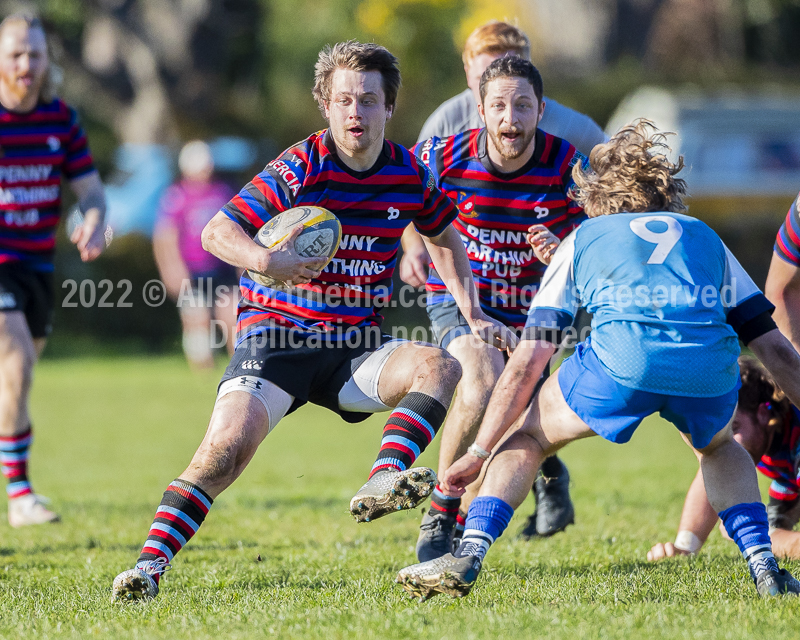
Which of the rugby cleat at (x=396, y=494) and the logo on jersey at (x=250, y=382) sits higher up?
the logo on jersey at (x=250, y=382)

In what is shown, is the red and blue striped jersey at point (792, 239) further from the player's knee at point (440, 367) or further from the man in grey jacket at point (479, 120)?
the player's knee at point (440, 367)

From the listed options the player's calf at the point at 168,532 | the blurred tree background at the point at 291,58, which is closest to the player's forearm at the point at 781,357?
the player's calf at the point at 168,532

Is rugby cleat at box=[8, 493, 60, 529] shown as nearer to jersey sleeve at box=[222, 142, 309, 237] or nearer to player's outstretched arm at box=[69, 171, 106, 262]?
player's outstretched arm at box=[69, 171, 106, 262]

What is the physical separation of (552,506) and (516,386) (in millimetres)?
2167

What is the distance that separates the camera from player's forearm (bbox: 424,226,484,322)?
4.79 meters

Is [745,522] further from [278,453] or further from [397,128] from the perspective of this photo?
[397,128]

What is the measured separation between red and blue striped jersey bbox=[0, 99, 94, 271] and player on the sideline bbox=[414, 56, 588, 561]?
2505mm

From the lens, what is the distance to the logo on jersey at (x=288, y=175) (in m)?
4.32

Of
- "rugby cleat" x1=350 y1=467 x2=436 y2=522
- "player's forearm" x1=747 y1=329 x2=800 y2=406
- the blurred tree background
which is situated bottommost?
"rugby cleat" x1=350 y1=467 x2=436 y2=522

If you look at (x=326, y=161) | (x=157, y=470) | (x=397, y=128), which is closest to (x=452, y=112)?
(x=326, y=161)

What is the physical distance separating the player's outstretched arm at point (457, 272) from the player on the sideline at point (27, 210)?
7.79ft

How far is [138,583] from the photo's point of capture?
3.86 meters

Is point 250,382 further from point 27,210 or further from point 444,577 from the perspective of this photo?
point 27,210

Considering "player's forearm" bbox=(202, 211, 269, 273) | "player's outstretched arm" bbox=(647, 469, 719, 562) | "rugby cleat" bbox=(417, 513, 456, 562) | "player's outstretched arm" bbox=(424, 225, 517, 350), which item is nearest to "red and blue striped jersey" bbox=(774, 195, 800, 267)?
"player's outstretched arm" bbox=(647, 469, 719, 562)
